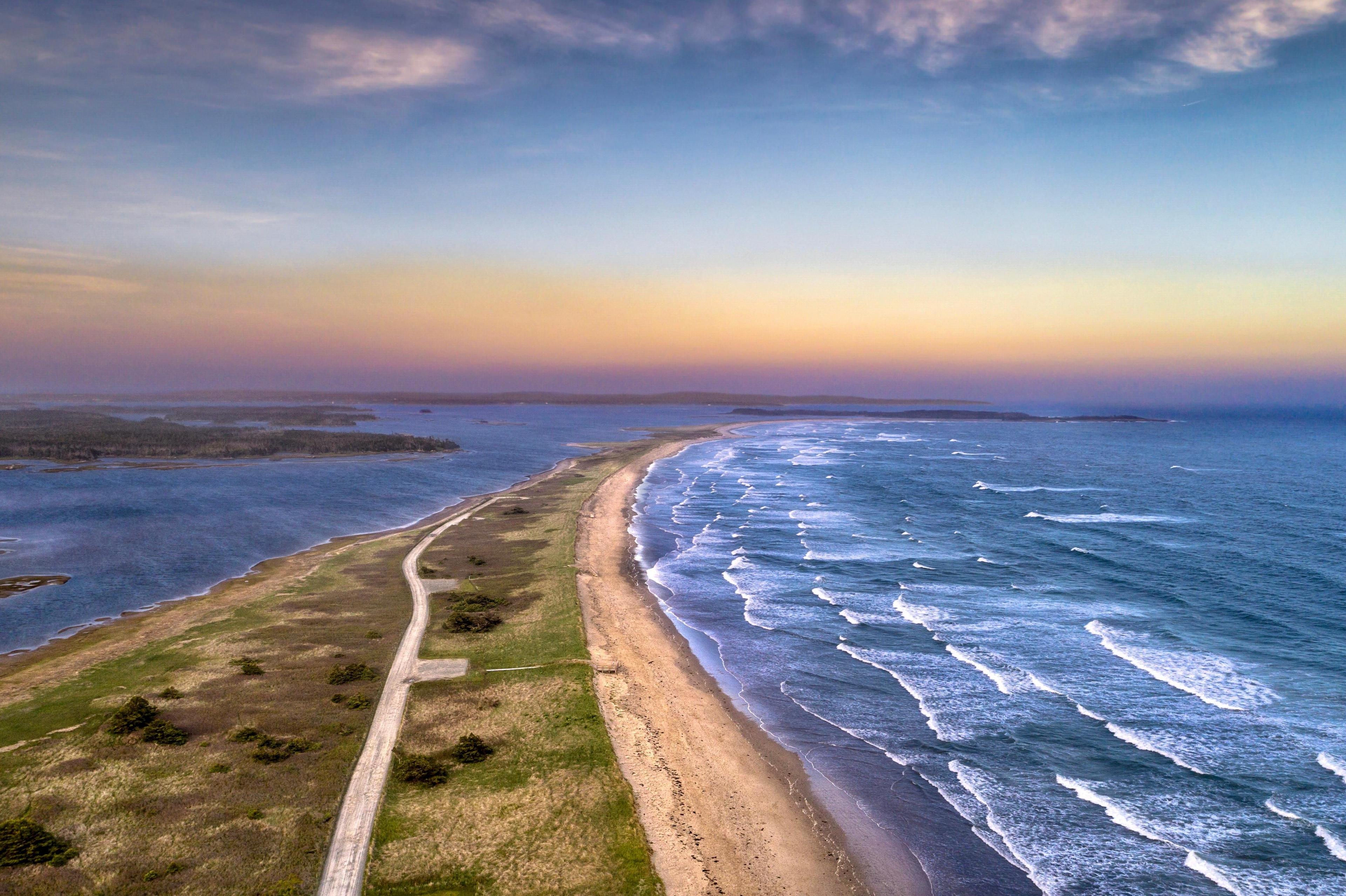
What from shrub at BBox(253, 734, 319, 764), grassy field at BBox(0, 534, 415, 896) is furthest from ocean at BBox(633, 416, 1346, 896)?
shrub at BBox(253, 734, 319, 764)

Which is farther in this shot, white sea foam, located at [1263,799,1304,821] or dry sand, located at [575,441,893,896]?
white sea foam, located at [1263,799,1304,821]

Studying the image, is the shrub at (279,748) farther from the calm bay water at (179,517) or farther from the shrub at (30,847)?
the calm bay water at (179,517)

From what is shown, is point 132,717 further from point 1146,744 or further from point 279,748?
point 1146,744

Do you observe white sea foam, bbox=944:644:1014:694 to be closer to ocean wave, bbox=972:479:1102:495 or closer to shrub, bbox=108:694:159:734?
shrub, bbox=108:694:159:734

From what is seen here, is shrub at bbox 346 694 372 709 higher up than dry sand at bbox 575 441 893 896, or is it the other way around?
shrub at bbox 346 694 372 709

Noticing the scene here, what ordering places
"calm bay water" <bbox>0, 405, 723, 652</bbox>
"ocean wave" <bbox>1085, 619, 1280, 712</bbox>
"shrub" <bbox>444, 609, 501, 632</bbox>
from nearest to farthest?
"ocean wave" <bbox>1085, 619, 1280, 712</bbox> → "shrub" <bbox>444, 609, 501, 632</bbox> → "calm bay water" <bbox>0, 405, 723, 652</bbox>

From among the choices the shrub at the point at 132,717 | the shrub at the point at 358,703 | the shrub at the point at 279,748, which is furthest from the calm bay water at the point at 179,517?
the shrub at the point at 279,748
